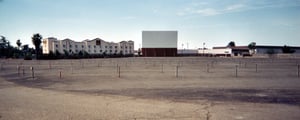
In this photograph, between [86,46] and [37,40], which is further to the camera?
[86,46]

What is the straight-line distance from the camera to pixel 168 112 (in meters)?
8.28

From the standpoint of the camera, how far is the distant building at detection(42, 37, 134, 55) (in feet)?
356

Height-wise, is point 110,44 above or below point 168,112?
above

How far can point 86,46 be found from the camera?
119062 mm

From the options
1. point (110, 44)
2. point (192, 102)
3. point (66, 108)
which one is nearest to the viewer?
point (66, 108)

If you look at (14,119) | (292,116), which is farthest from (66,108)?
(292,116)

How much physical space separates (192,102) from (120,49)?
12248cm

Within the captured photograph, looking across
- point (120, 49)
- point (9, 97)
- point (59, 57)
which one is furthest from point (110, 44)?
point (9, 97)

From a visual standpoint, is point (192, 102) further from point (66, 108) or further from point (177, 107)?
point (66, 108)

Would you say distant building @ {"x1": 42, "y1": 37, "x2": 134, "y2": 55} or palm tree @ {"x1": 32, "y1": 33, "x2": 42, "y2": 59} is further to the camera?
distant building @ {"x1": 42, "y1": 37, "x2": 134, "y2": 55}

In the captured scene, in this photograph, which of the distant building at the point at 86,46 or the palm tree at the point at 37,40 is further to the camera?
the distant building at the point at 86,46

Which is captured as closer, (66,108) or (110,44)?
(66,108)

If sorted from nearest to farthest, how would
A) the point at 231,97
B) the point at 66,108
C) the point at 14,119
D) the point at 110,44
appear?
the point at 14,119, the point at 66,108, the point at 231,97, the point at 110,44

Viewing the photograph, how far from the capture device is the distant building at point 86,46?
10856cm
